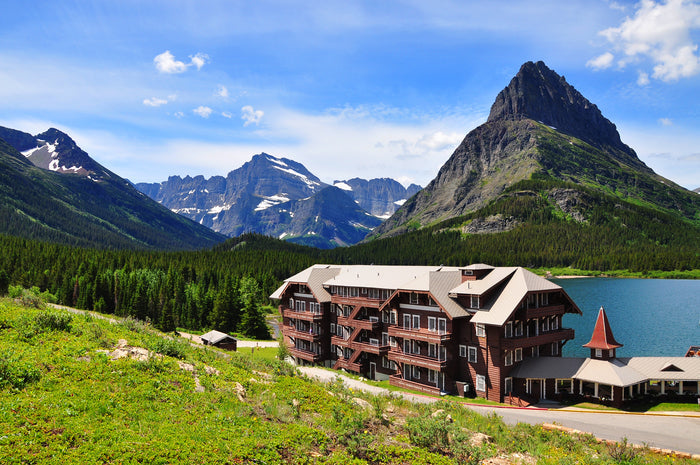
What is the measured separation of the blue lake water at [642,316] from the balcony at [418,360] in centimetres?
3356

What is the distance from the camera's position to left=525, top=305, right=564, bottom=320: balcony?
46753 mm

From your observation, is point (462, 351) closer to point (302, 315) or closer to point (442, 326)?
point (442, 326)

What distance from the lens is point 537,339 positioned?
4766cm

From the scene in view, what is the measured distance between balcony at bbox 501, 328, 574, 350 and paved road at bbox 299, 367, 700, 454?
6.28m

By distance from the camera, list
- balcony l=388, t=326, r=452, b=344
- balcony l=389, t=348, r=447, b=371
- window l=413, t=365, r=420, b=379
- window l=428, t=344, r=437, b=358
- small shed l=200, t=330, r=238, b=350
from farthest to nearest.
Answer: small shed l=200, t=330, r=238, b=350, window l=413, t=365, r=420, b=379, window l=428, t=344, r=437, b=358, balcony l=389, t=348, r=447, b=371, balcony l=388, t=326, r=452, b=344

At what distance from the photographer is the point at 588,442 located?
25969 mm

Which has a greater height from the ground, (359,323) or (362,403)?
(359,323)

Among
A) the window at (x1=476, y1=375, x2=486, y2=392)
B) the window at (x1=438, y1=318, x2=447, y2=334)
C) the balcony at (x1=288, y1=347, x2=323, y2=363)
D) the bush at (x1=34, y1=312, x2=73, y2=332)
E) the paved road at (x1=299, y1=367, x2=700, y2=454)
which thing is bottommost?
the balcony at (x1=288, y1=347, x2=323, y2=363)

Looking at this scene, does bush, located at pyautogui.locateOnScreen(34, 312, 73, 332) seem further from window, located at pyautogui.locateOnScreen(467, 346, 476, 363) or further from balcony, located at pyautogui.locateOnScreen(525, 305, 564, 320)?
balcony, located at pyautogui.locateOnScreen(525, 305, 564, 320)

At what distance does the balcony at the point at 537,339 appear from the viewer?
1742 inches

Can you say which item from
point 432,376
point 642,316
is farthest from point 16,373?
point 642,316

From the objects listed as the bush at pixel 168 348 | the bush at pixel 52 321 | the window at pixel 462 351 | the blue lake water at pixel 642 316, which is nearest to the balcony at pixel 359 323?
the window at pixel 462 351

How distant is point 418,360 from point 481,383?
7.30 meters

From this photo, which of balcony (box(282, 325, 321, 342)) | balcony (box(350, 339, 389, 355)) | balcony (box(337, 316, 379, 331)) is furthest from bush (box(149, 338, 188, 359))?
balcony (box(282, 325, 321, 342))
